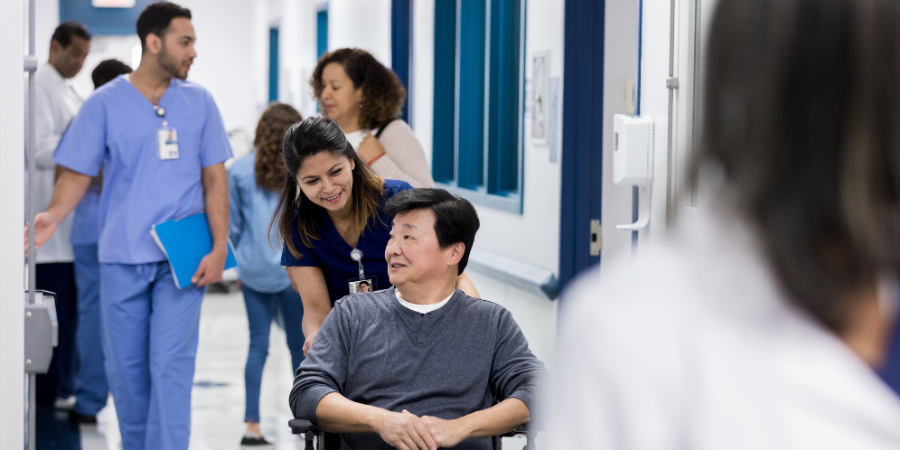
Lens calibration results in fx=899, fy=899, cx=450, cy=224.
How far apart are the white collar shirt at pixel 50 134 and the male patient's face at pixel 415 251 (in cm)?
256

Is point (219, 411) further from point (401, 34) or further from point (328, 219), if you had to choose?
point (401, 34)

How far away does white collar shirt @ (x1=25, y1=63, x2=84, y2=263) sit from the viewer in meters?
4.29

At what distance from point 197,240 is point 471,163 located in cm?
225

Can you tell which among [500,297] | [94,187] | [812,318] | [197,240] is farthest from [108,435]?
[812,318]

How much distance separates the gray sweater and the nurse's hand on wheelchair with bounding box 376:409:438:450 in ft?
0.44

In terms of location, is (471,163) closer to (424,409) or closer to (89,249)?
(89,249)

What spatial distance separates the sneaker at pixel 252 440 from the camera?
4.14 metres

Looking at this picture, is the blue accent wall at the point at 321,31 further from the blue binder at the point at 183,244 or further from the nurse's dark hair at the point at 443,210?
the nurse's dark hair at the point at 443,210

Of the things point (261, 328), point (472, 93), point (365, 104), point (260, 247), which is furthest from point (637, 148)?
point (472, 93)

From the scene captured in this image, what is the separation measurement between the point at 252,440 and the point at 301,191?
191 centimetres

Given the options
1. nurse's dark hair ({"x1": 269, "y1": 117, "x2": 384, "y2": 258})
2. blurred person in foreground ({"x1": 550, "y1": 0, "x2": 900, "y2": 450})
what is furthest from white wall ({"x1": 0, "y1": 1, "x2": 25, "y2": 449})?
blurred person in foreground ({"x1": 550, "y1": 0, "x2": 900, "y2": 450})

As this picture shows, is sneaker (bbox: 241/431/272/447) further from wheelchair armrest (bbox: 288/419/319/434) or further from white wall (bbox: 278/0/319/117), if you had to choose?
white wall (bbox: 278/0/319/117)

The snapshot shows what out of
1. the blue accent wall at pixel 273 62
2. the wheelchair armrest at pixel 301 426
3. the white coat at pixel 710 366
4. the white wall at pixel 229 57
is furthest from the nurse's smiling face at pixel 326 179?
the blue accent wall at pixel 273 62

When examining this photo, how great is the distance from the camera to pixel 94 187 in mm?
4312
